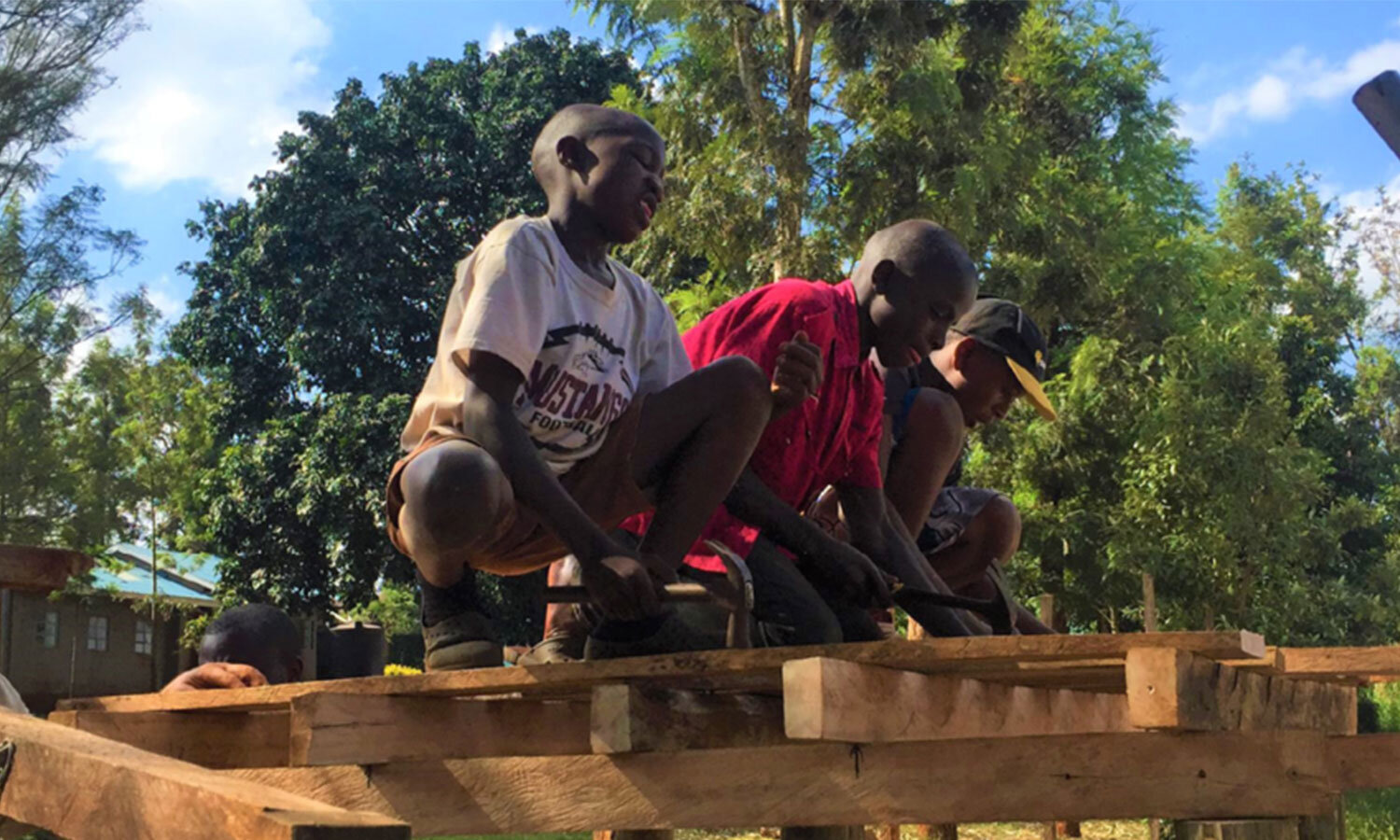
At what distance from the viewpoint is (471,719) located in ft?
11.7

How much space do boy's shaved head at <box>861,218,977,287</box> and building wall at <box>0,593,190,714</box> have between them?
73.1 feet

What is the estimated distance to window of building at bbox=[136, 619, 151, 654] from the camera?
27.7m

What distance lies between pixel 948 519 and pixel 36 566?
123 inches

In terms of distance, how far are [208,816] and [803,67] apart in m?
14.4

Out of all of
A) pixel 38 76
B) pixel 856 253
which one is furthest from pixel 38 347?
pixel 856 253

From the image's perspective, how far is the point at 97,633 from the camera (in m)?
26.8

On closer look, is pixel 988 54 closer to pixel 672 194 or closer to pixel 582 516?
pixel 672 194

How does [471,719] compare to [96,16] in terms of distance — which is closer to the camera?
[471,719]

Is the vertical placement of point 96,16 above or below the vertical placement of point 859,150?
above

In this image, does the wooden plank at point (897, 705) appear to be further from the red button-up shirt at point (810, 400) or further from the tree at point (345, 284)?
the tree at point (345, 284)

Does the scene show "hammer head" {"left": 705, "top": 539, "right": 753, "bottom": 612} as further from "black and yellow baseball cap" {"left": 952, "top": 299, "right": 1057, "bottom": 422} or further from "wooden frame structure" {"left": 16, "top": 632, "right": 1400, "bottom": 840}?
"black and yellow baseball cap" {"left": 952, "top": 299, "right": 1057, "bottom": 422}

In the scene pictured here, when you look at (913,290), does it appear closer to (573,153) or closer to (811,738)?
(573,153)

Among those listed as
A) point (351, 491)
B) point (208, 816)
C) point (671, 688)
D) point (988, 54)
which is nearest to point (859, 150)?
point (988, 54)

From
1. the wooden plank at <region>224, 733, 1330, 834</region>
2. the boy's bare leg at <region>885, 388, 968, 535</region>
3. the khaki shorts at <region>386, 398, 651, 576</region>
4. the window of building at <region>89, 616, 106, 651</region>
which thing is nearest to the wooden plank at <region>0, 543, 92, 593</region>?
the khaki shorts at <region>386, 398, 651, 576</region>
